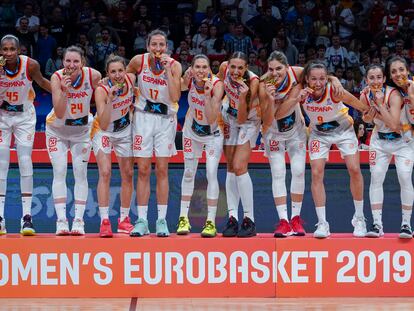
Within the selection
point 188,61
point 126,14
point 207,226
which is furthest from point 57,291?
point 126,14

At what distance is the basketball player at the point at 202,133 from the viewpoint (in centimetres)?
830

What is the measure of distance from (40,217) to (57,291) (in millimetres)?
1913

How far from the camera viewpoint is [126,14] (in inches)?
564

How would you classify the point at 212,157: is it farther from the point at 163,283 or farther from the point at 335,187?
the point at 335,187

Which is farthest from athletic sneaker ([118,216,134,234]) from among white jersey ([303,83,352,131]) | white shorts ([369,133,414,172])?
white shorts ([369,133,414,172])

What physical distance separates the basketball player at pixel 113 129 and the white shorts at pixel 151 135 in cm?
10

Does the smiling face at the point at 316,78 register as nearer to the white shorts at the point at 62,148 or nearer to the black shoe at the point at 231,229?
the black shoe at the point at 231,229

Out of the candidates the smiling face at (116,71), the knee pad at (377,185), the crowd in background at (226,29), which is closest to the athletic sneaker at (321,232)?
the knee pad at (377,185)

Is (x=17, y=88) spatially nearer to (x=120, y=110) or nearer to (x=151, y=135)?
(x=120, y=110)

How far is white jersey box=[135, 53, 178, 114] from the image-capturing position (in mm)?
8469

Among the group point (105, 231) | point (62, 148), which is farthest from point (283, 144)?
point (62, 148)

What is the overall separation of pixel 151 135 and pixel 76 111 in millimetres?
711

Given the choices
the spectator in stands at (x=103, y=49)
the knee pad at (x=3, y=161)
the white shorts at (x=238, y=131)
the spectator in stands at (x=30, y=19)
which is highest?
the spectator in stands at (x=30, y=19)

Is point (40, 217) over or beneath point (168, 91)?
beneath
